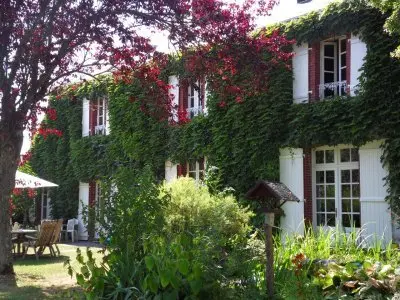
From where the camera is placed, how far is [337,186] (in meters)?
11.8

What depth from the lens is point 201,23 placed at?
8203mm

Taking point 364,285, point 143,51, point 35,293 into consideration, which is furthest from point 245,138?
point 364,285

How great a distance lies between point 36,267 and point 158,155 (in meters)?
5.97

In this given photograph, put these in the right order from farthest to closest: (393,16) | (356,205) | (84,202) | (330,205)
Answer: (84,202), (330,205), (356,205), (393,16)

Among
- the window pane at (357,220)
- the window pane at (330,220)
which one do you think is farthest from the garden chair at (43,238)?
the window pane at (357,220)

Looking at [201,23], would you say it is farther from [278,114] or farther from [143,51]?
[278,114]

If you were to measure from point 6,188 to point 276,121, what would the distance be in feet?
20.3

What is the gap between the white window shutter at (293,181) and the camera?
12.0m

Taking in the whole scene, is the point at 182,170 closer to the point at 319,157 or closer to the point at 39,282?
the point at 319,157

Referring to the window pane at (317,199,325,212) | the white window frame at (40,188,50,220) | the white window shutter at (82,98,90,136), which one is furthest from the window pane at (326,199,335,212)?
the white window frame at (40,188,50,220)

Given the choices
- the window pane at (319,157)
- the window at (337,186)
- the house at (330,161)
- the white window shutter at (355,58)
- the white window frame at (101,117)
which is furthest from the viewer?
the white window frame at (101,117)

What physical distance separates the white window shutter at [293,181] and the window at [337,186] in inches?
14.3

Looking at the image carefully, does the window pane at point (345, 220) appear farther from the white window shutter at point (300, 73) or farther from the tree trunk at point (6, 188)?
the tree trunk at point (6, 188)

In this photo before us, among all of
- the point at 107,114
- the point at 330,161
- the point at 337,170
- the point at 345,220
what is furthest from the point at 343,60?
the point at 107,114
